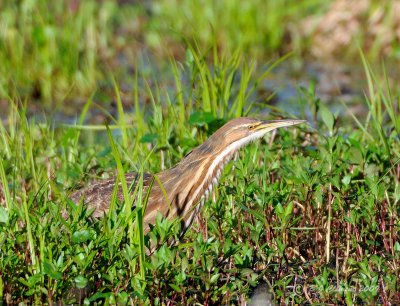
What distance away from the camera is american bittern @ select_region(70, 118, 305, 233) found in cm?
445

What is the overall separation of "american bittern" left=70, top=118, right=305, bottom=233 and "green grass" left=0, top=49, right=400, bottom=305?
0.31 ft

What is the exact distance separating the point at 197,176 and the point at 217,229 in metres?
0.44

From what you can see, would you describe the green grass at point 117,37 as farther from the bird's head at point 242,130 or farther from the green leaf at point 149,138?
the bird's head at point 242,130

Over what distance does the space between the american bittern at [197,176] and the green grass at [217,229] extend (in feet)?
0.31

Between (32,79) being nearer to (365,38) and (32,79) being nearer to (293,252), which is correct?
(365,38)

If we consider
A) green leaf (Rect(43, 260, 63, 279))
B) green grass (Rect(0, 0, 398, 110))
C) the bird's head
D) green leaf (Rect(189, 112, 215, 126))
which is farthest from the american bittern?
green grass (Rect(0, 0, 398, 110))

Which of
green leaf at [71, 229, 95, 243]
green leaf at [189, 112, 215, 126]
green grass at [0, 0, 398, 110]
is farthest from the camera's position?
green grass at [0, 0, 398, 110]

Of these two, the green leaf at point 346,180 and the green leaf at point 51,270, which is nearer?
the green leaf at point 51,270

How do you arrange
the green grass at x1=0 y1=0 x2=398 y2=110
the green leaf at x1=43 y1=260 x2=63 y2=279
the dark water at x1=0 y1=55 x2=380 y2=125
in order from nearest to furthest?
the green leaf at x1=43 y1=260 x2=63 y2=279, the dark water at x1=0 y1=55 x2=380 y2=125, the green grass at x1=0 y1=0 x2=398 y2=110

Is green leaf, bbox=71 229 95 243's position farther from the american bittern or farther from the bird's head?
the bird's head

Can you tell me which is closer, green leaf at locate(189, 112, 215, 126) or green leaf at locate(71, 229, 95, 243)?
green leaf at locate(71, 229, 95, 243)

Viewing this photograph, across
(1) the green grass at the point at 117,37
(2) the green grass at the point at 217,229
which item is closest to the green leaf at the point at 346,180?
(2) the green grass at the point at 217,229

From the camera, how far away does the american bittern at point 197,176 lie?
175 inches

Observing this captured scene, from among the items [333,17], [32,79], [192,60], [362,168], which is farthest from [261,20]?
[362,168]
